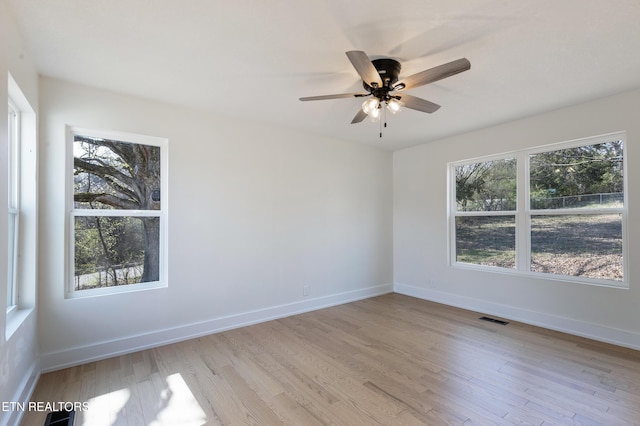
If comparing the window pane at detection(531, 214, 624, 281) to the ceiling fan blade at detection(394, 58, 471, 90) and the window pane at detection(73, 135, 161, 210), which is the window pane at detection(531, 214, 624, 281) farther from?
the window pane at detection(73, 135, 161, 210)

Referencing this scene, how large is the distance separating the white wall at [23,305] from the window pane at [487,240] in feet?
15.5

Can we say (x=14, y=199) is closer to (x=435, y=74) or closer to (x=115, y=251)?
(x=115, y=251)

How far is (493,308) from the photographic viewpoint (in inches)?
158

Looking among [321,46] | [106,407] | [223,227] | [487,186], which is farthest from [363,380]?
[487,186]

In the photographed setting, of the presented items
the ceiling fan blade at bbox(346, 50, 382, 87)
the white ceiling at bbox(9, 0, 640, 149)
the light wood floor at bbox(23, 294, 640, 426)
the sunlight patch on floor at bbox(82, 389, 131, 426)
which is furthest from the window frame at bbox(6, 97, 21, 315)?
the ceiling fan blade at bbox(346, 50, 382, 87)

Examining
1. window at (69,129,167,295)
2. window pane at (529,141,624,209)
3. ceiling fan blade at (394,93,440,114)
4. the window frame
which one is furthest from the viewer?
window pane at (529,141,624,209)

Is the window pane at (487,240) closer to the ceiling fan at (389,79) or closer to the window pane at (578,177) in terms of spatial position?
the window pane at (578,177)

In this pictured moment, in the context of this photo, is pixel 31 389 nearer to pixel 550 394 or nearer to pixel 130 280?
pixel 130 280

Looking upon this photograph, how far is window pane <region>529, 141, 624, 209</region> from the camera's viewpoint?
317 cm

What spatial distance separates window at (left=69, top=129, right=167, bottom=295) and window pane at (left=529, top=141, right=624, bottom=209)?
4333 mm

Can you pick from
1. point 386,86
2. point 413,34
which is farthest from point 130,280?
point 413,34

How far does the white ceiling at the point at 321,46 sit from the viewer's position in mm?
1784

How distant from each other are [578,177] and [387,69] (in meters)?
2.70

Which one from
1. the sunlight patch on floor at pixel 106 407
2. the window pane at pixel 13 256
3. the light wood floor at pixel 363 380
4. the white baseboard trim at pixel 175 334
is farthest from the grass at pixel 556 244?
Result: the window pane at pixel 13 256
